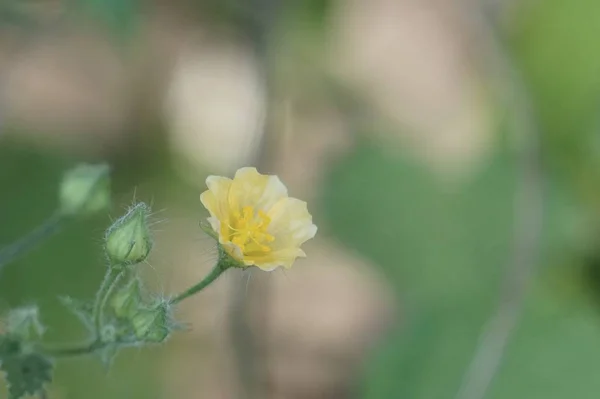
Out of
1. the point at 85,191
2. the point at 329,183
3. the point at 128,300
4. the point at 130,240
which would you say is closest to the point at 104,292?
the point at 128,300

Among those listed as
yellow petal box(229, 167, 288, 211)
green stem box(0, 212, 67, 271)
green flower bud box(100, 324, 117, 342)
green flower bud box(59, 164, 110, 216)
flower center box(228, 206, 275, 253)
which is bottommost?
green flower bud box(100, 324, 117, 342)

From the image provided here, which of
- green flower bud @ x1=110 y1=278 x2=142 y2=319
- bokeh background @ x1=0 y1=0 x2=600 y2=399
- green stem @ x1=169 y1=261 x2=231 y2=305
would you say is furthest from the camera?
bokeh background @ x1=0 y1=0 x2=600 y2=399

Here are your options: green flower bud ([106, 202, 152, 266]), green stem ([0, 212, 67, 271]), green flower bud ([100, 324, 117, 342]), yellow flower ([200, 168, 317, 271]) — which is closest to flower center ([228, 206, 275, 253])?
yellow flower ([200, 168, 317, 271])

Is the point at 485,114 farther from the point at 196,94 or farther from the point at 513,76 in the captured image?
the point at 196,94

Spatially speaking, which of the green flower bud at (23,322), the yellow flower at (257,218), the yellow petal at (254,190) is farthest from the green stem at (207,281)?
the green flower bud at (23,322)

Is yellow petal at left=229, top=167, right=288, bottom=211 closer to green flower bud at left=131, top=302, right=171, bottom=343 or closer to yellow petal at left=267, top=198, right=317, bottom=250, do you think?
yellow petal at left=267, top=198, right=317, bottom=250

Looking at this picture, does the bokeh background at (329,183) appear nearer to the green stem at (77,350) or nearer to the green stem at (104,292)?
the green stem at (77,350)

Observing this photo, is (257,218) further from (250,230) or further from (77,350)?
(77,350)

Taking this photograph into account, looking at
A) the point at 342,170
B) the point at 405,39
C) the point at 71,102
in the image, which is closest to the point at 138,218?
the point at 342,170
